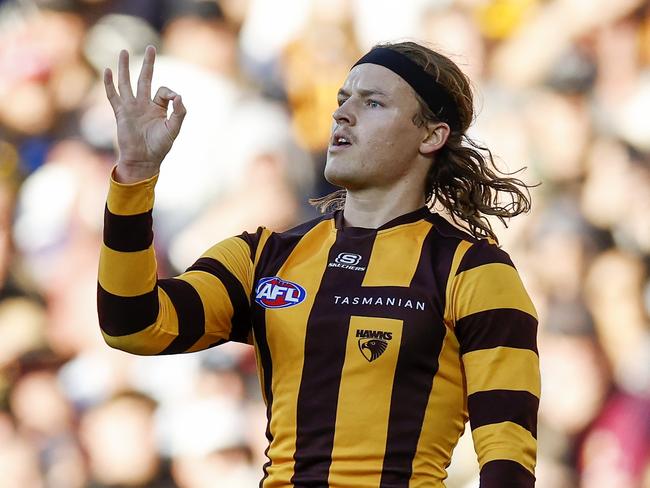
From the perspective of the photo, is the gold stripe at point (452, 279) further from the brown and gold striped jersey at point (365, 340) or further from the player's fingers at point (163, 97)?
the player's fingers at point (163, 97)

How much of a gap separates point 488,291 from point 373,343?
0.77 ft

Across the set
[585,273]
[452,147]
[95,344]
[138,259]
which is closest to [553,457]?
[585,273]

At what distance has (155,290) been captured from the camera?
84.7 inches

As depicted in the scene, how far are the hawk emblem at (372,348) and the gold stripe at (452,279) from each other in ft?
0.43

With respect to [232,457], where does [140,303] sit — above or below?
above

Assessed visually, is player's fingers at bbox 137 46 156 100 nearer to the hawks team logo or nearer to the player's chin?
the player's chin

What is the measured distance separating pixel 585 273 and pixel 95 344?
181 centimetres

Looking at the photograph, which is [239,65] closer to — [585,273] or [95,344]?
[95,344]

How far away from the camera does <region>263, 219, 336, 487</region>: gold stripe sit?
2.20 metres

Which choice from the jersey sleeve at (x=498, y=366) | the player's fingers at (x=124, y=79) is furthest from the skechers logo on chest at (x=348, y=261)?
the player's fingers at (x=124, y=79)

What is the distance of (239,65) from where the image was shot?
14.3ft

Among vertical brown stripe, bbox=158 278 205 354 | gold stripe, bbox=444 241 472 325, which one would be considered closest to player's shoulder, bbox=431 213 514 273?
gold stripe, bbox=444 241 472 325

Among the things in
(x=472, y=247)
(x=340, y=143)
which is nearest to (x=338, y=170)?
(x=340, y=143)

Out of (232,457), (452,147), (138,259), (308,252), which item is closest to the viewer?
(138,259)
